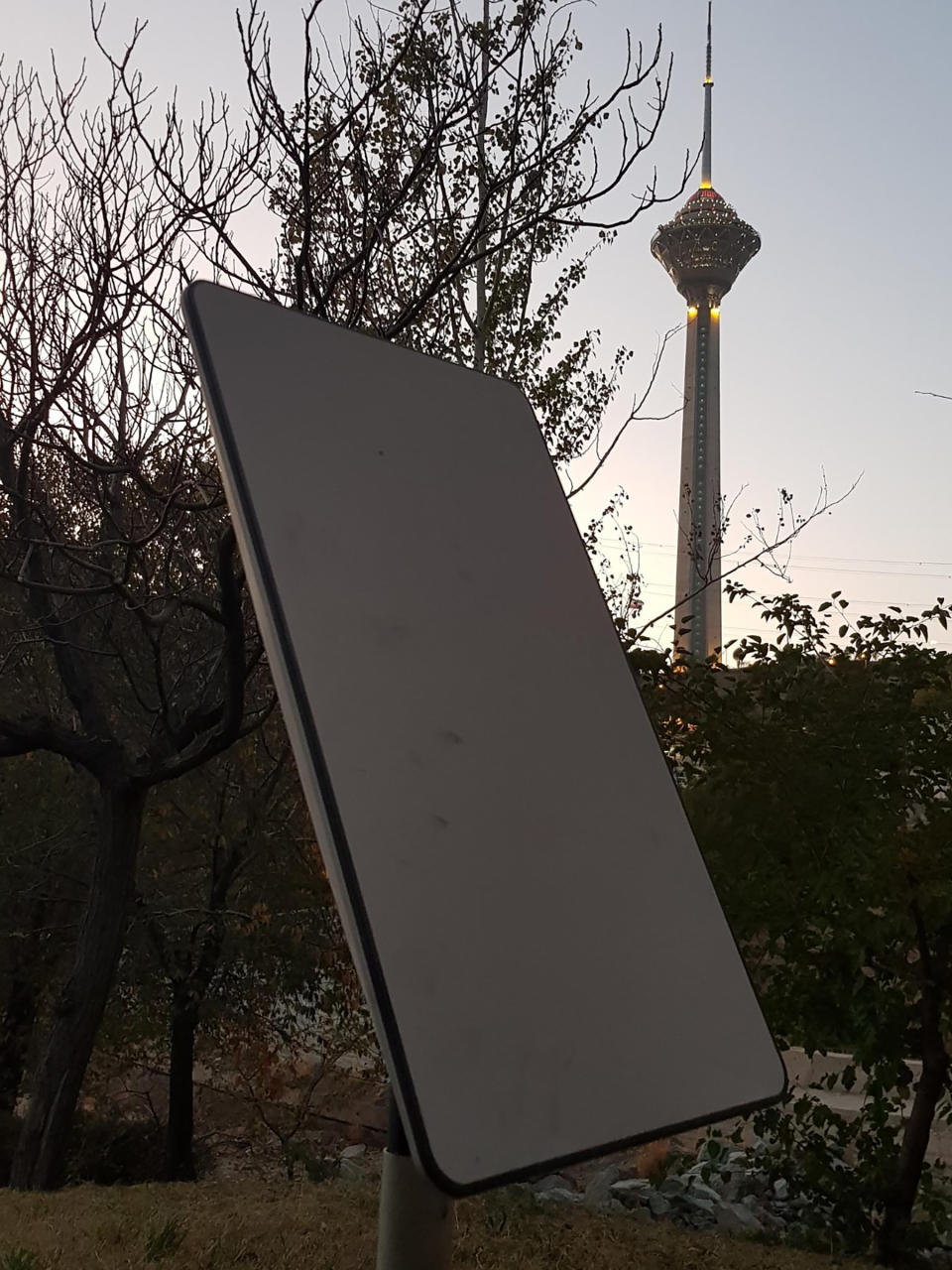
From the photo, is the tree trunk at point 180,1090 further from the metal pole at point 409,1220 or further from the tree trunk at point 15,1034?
the metal pole at point 409,1220

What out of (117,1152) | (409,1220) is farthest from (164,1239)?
(117,1152)

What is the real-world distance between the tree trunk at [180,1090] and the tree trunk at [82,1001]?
353cm

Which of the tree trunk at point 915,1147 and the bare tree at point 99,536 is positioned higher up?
the bare tree at point 99,536

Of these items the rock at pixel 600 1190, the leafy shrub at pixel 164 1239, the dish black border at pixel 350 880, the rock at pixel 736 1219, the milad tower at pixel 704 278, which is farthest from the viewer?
the milad tower at pixel 704 278

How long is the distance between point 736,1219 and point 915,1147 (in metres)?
1.21

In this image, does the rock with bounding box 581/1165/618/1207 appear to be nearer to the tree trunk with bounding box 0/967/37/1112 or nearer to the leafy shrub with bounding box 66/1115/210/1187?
the leafy shrub with bounding box 66/1115/210/1187

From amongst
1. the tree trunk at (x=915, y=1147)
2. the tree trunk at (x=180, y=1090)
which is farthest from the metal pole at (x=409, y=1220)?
the tree trunk at (x=180, y=1090)

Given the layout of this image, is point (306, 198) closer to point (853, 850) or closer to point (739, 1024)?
point (853, 850)

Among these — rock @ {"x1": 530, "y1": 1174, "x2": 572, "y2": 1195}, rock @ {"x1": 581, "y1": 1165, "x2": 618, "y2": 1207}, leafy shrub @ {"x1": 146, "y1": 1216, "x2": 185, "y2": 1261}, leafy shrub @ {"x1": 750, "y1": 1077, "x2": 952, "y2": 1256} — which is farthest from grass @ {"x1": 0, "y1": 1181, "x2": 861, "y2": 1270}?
rock @ {"x1": 530, "y1": 1174, "x2": 572, "y2": 1195}

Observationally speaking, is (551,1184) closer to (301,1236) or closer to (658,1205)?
(658,1205)

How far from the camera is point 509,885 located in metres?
1.01

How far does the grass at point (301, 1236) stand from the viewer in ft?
10.5

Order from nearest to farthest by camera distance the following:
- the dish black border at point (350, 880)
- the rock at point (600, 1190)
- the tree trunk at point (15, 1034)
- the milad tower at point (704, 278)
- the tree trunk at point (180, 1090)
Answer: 1. the dish black border at point (350, 880)
2. the rock at point (600, 1190)
3. the tree trunk at point (180, 1090)
4. the tree trunk at point (15, 1034)
5. the milad tower at point (704, 278)

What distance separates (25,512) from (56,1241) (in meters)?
3.13
